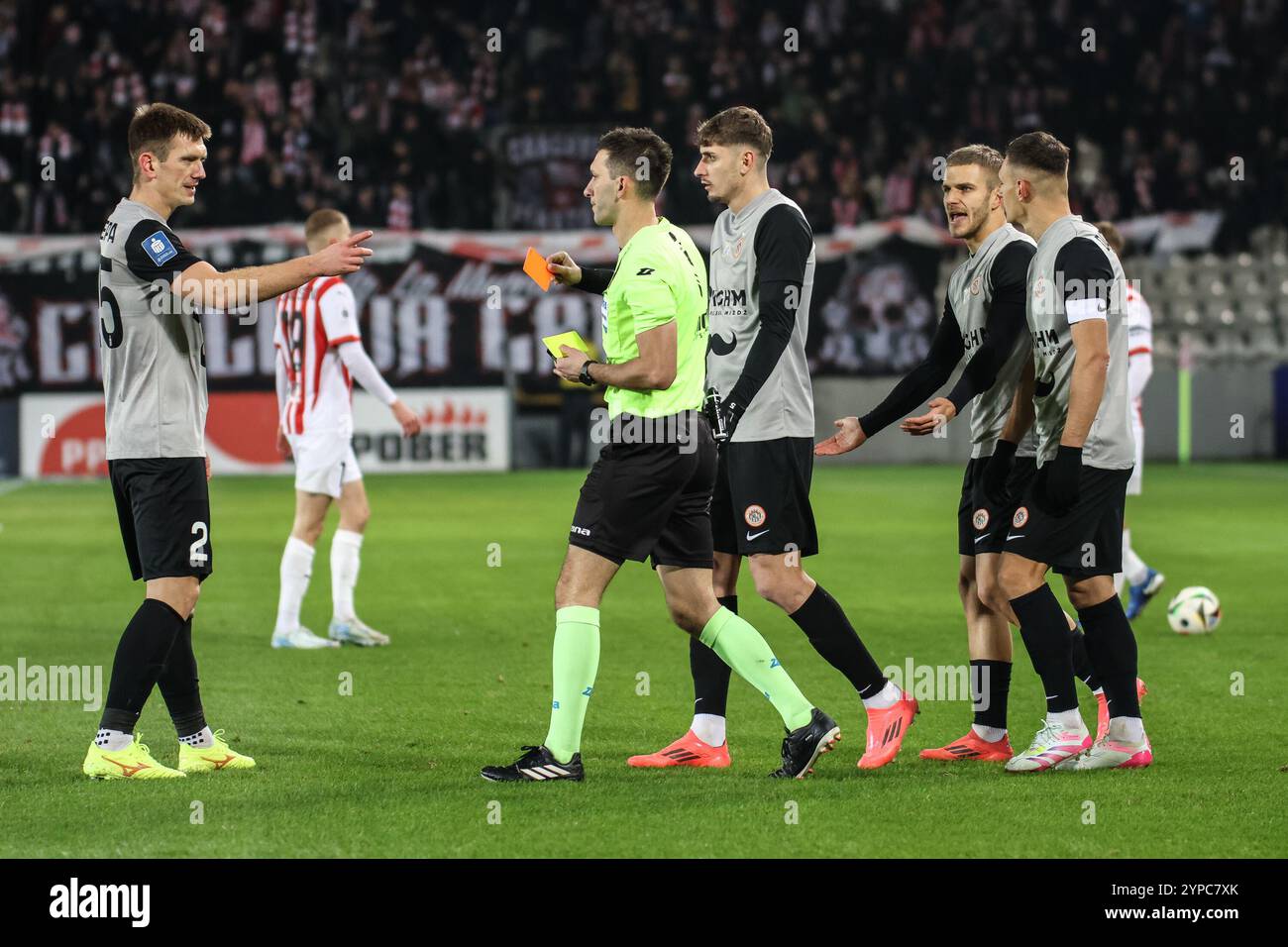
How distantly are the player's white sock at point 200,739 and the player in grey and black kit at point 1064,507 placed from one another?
2981 mm

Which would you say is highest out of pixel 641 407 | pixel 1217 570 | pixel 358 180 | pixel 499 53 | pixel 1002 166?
pixel 499 53

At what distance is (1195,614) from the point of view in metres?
10.2

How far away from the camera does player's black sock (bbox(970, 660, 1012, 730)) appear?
6746 millimetres

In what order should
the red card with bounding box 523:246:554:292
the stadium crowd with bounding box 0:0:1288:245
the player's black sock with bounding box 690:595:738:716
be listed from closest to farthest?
the red card with bounding box 523:246:554:292 → the player's black sock with bounding box 690:595:738:716 → the stadium crowd with bounding box 0:0:1288:245

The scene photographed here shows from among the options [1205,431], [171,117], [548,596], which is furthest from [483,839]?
[1205,431]

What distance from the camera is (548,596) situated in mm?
12023

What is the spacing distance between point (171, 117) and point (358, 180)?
23.3 metres

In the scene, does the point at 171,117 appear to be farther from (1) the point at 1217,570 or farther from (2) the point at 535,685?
(1) the point at 1217,570

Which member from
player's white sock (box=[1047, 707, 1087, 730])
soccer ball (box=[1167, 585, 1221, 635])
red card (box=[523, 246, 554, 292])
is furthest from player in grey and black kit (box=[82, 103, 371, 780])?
soccer ball (box=[1167, 585, 1221, 635])

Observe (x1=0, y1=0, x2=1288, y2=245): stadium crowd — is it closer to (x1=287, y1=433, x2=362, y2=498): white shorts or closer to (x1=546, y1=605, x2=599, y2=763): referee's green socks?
(x1=287, y1=433, x2=362, y2=498): white shorts

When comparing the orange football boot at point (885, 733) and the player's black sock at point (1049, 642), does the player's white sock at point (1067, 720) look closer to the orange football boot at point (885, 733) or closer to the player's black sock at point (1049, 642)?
the player's black sock at point (1049, 642)

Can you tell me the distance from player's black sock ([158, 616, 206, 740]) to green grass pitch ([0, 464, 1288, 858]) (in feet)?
1.06

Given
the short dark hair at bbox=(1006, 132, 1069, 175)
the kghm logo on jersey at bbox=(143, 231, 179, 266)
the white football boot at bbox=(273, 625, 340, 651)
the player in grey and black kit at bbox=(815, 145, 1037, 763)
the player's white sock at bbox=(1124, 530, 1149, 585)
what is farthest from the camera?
the player's white sock at bbox=(1124, 530, 1149, 585)
